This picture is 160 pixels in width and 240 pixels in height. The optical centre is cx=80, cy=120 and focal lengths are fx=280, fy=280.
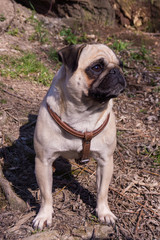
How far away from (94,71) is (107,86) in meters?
0.19

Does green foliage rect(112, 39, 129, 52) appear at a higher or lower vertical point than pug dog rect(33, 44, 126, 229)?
lower

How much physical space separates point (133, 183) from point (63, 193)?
863 mm

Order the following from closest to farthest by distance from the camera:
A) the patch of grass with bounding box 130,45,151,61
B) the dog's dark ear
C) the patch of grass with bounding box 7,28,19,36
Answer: the dog's dark ear < the patch of grass with bounding box 130,45,151,61 < the patch of grass with bounding box 7,28,19,36

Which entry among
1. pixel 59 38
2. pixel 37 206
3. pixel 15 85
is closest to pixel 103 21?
pixel 59 38

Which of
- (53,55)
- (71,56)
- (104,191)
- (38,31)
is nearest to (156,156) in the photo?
(104,191)

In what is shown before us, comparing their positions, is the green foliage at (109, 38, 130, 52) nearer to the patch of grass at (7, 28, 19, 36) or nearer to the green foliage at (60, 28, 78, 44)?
the green foliage at (60, 28, 78, 44)

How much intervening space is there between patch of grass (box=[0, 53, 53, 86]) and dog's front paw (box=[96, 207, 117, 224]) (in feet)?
10.1

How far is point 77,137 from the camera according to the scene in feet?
8.92

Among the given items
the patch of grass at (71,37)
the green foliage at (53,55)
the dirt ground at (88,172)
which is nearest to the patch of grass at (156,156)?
the dirt ground at (88,172)

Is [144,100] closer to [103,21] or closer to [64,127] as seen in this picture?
[64,127]

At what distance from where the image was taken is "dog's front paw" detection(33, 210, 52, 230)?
106 inches

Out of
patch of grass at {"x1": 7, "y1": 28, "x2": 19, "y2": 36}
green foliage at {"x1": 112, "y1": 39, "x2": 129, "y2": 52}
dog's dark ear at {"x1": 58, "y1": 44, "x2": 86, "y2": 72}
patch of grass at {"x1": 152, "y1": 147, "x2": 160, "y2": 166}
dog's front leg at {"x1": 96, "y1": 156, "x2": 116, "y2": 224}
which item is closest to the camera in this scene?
dog's dark ear at {"x1": 58, "y1": 44, "x2": 86, "y2": 72}

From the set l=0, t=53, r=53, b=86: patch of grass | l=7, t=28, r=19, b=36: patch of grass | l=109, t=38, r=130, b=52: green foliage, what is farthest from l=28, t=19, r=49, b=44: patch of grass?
l=109, t=38, r=130, b=52: green foliage

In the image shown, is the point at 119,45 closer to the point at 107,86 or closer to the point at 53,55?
the point at 53,55
